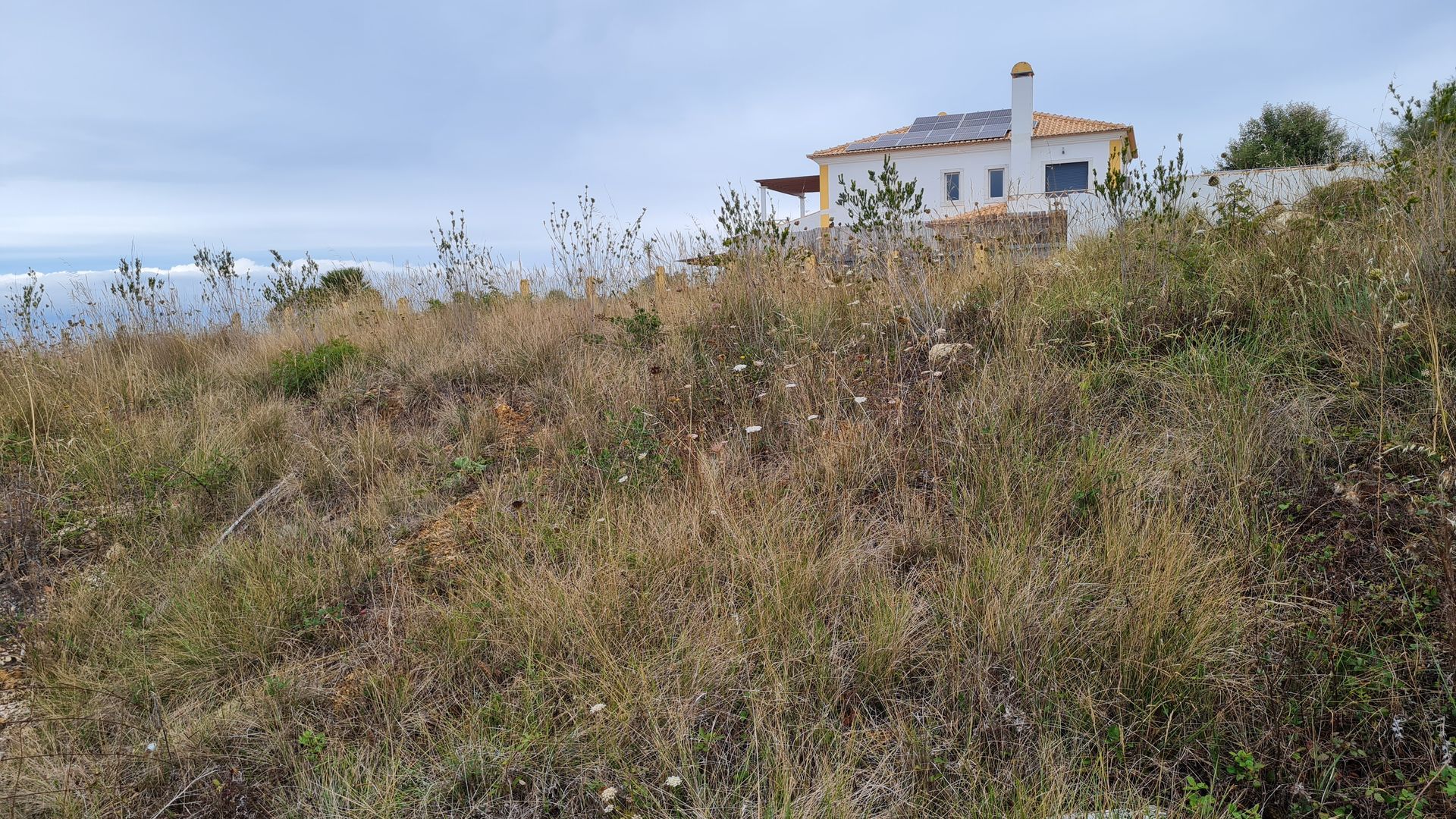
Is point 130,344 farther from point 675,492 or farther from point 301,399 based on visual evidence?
point 675,492

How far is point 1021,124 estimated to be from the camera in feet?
60.2

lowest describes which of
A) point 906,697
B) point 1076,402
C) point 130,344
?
point 906,697

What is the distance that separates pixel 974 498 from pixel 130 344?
6686mm

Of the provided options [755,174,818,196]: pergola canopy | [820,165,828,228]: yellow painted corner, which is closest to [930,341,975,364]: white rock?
[820,165,828,228]: yellow painted corner

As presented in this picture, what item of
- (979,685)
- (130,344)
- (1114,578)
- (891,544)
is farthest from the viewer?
(130,344)

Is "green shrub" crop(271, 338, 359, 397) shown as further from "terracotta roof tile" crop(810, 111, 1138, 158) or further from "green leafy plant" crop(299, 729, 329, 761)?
"terracotta roof tile" crop(810, 111, 1138, 158)

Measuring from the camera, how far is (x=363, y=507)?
313cm

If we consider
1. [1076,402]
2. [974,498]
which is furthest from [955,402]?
[974,498]

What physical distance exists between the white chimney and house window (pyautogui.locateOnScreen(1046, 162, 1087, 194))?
2.55 m

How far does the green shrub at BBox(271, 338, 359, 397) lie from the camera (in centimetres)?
519

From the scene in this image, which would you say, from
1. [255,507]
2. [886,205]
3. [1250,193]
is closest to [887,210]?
[886,205]

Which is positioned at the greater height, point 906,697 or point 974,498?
point 974,498

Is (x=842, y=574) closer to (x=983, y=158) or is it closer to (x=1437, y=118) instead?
(x=1437, y=118)

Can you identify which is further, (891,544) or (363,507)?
(363,507)
